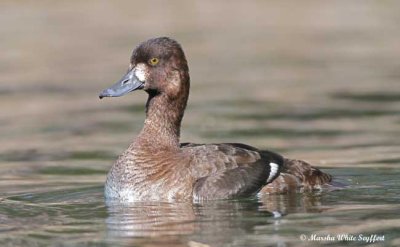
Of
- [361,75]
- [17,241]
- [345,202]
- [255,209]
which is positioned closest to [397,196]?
[345,202]

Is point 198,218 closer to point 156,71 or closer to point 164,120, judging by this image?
point 164,120

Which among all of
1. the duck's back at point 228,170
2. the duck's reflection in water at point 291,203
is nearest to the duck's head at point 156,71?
the duck's back at point 228,170

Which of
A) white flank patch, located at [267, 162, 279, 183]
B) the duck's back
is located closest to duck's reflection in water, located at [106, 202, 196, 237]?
the duck's back

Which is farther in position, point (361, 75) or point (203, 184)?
point (361, 75)

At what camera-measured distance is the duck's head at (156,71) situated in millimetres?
12562

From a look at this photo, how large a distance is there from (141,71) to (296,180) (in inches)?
78.8

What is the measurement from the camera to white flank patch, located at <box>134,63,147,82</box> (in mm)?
12578

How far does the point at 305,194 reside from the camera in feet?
41.7

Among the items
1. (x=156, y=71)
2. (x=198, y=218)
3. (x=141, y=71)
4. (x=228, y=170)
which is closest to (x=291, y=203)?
(x=228, y=170)

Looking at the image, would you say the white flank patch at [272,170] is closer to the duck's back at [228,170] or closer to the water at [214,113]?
the duck's back at [228,170]

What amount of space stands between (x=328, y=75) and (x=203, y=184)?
12091 millimetres

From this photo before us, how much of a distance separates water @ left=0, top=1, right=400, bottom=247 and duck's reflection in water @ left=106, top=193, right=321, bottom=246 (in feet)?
0.07

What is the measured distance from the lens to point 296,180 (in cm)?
1278

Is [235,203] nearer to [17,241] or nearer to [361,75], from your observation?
[17,241]
